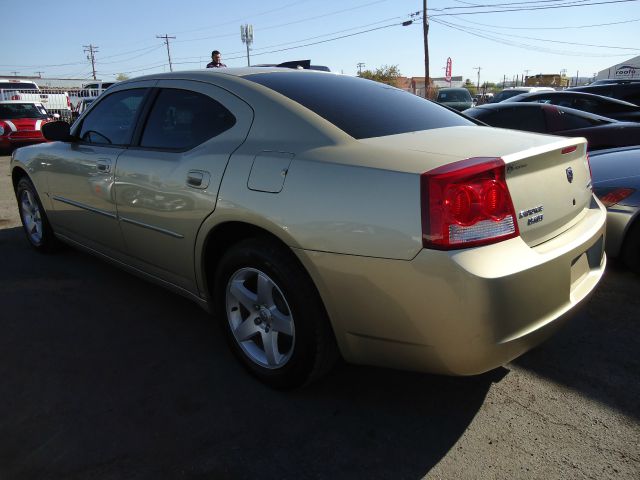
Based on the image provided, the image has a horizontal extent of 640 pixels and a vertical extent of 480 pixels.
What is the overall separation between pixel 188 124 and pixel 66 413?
1.59m

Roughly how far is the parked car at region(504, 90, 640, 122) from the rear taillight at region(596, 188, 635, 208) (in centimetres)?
533

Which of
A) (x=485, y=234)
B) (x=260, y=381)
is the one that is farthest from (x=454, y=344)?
(x=260, y=381)

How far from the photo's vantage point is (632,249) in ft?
11.7

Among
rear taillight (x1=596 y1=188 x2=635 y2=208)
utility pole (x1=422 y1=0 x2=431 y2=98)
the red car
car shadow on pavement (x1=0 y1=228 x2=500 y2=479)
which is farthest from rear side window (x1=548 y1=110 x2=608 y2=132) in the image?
utility pole (x1=422 y1=0 x2=431 y2=98)

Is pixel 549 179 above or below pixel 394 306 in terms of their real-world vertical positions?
above

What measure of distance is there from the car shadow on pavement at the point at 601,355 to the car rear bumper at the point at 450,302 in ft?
1.85

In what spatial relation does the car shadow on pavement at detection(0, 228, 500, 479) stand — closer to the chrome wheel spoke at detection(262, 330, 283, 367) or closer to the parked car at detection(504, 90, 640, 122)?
the chrome wheel spoke at detection(262, 330, 283, 367)

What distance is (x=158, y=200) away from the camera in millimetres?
2748

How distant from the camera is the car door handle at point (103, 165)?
3190mm

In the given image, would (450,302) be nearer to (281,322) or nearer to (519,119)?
(281,322)

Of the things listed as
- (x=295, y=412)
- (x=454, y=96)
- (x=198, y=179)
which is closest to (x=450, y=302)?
(x=295, y=412)

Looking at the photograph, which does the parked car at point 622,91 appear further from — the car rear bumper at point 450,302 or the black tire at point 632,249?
the car rear bumper at point 450,302

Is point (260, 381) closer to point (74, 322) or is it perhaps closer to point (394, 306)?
point (394, 306)

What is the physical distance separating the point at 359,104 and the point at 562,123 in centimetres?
518
